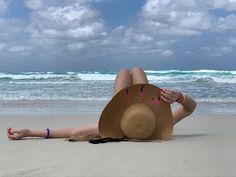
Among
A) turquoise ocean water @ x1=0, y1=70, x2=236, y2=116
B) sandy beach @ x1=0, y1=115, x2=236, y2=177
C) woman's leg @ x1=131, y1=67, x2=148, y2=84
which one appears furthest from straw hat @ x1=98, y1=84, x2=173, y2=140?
turquoise ocean water @ x1=0, y1=70, x2=236, y2=116

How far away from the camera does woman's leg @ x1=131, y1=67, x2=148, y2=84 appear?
4.67 meters

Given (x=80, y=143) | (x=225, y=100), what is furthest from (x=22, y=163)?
(x=225, y=100)

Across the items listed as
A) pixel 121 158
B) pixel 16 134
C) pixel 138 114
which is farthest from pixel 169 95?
pixel 16 134

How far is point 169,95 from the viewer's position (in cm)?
438

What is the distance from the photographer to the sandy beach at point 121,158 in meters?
3.05

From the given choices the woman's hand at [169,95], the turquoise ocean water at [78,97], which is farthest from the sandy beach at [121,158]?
the turquoise ocean water at [78,97]

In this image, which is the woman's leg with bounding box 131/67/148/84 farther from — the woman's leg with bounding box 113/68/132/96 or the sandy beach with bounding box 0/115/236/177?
the sandy beach with bounding box 0/115/236/177

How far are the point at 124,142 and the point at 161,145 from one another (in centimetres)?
41

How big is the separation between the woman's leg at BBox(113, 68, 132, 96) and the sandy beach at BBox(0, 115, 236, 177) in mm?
623

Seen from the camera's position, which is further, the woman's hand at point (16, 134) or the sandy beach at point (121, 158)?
the woman's hand at point (16, 134)

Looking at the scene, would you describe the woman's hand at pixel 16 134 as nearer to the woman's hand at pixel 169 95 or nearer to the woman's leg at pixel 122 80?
the woman's leg at pixel 122 80

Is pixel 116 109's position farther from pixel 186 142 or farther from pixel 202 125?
pixel 202 125

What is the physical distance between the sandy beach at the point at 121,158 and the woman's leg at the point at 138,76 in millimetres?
692

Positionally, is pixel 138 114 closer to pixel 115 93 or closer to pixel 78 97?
pixel 115 93
